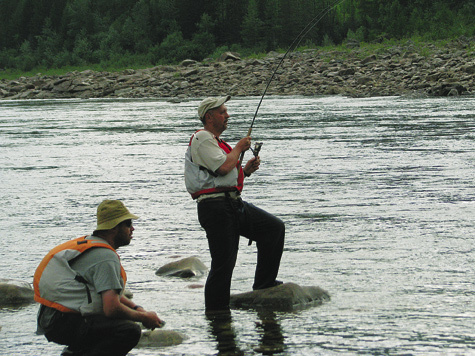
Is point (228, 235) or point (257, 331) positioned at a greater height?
point (228, 235)

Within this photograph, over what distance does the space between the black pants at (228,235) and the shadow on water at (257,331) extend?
0.57 ft

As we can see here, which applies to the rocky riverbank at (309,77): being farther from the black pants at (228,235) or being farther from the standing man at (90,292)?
the standing man at (90,292)

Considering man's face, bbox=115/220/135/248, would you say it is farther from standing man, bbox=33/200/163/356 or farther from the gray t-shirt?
the gray t-shirt

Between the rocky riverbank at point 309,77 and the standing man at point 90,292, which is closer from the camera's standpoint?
the standing man at point 90,292

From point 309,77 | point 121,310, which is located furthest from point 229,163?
point 309,77

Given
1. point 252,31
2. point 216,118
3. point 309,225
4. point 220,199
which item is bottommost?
point 309,225

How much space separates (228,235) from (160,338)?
818 millimetres

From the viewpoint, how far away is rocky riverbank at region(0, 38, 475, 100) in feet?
112

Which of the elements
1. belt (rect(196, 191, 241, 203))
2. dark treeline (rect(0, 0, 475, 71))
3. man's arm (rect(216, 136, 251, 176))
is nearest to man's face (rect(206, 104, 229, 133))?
man's arm (rect(216, 136, 251, 176))

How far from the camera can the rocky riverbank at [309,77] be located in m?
34.2

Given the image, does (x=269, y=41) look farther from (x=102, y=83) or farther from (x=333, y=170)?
(x=333, y=170)

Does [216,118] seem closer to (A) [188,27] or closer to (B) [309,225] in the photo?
(B) [309,225]

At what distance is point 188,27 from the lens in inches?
3531

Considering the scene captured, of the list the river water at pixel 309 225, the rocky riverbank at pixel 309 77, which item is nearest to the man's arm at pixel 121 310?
the river water at pixel 309 225
